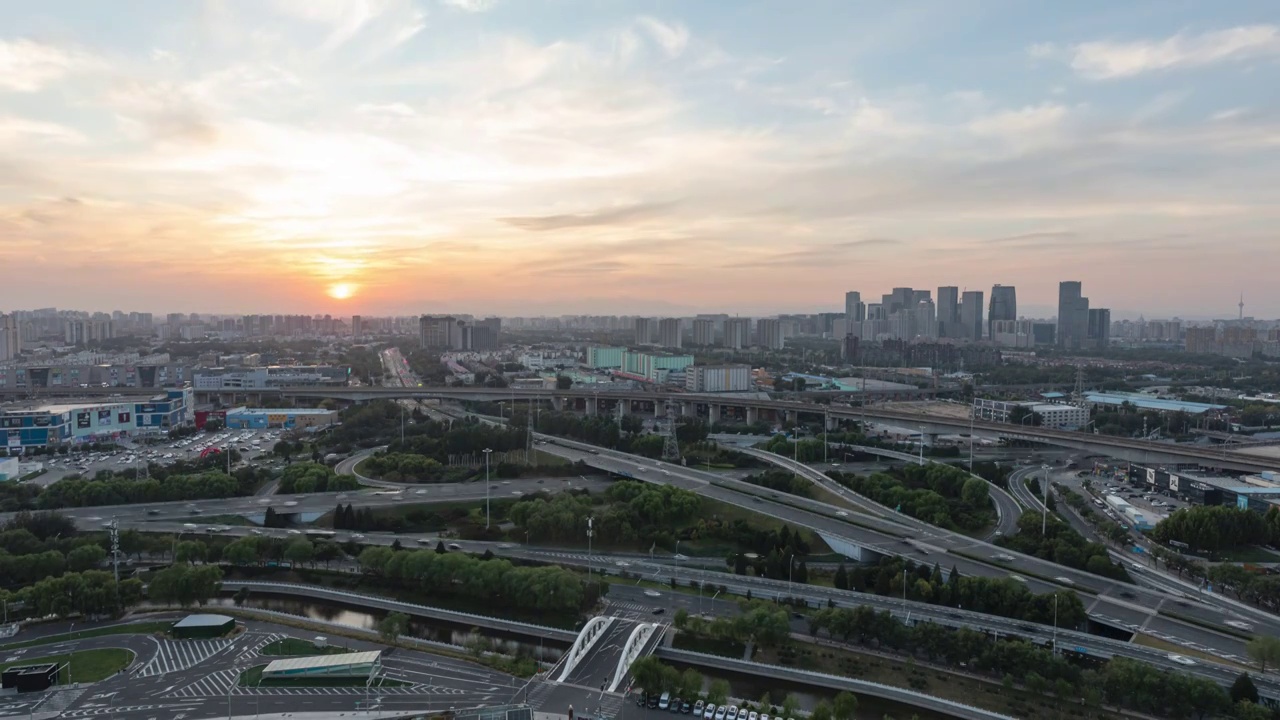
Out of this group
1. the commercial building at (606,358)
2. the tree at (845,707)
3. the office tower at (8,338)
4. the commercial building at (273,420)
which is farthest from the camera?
the commercial building at (606,358)

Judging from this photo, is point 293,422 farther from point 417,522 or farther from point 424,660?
point 424,660

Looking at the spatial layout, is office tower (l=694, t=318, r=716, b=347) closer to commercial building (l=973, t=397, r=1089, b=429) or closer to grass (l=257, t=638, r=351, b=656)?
commercial building (l=973, t=397, r=1089, b=429)

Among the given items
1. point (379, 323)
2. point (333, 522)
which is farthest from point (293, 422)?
point (379, 323)

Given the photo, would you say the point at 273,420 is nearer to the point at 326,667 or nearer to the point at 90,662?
the point at 90,662

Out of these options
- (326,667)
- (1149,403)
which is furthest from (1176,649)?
(1149,403)

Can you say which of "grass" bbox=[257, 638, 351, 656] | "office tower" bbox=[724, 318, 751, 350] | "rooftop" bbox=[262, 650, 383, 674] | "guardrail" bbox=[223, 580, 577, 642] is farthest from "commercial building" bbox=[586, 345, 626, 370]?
"rooftop" bbox=[262, 650, 383, 674]

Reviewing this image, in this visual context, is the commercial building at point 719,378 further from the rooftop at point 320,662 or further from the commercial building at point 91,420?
the rooftop at point 320,662

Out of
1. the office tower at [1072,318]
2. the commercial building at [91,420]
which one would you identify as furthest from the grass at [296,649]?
the office tower at [1072,318]
